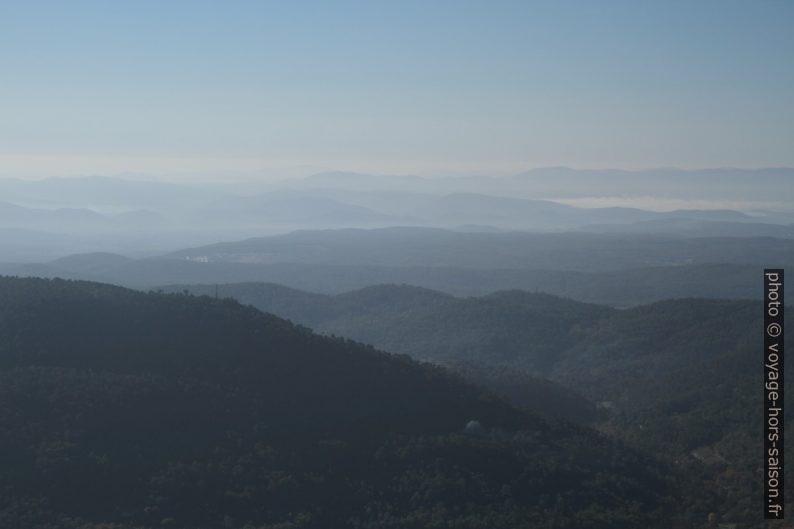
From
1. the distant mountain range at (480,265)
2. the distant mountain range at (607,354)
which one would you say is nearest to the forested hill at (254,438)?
the distant mountain range at (607,354)

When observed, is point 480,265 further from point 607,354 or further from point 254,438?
point 254,438

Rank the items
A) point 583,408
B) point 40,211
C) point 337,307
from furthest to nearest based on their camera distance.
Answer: point 40,211 < point 337,307 < point 583,408

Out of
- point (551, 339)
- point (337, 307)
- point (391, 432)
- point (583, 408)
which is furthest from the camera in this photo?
point (337, 307)

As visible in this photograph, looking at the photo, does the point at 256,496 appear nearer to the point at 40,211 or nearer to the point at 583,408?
the point at 583,408

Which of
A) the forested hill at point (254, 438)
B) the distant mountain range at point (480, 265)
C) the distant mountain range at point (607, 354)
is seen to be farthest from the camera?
the distant mountain range at point (480, 265)

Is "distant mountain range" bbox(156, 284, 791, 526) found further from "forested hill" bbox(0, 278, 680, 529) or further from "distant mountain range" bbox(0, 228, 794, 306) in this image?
"distant mountain range" bbox(0, 228, 794, 306)

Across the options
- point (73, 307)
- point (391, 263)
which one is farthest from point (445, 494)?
point (391, 263)

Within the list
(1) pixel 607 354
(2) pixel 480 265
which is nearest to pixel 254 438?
(1) pixel 607 354

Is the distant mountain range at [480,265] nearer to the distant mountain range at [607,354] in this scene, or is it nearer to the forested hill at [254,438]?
the distant mountain range at [607,354]

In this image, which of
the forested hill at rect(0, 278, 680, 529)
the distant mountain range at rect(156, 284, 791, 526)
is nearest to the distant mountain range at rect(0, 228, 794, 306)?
the distant mountain range at rect(156, 284, 791, 526)
